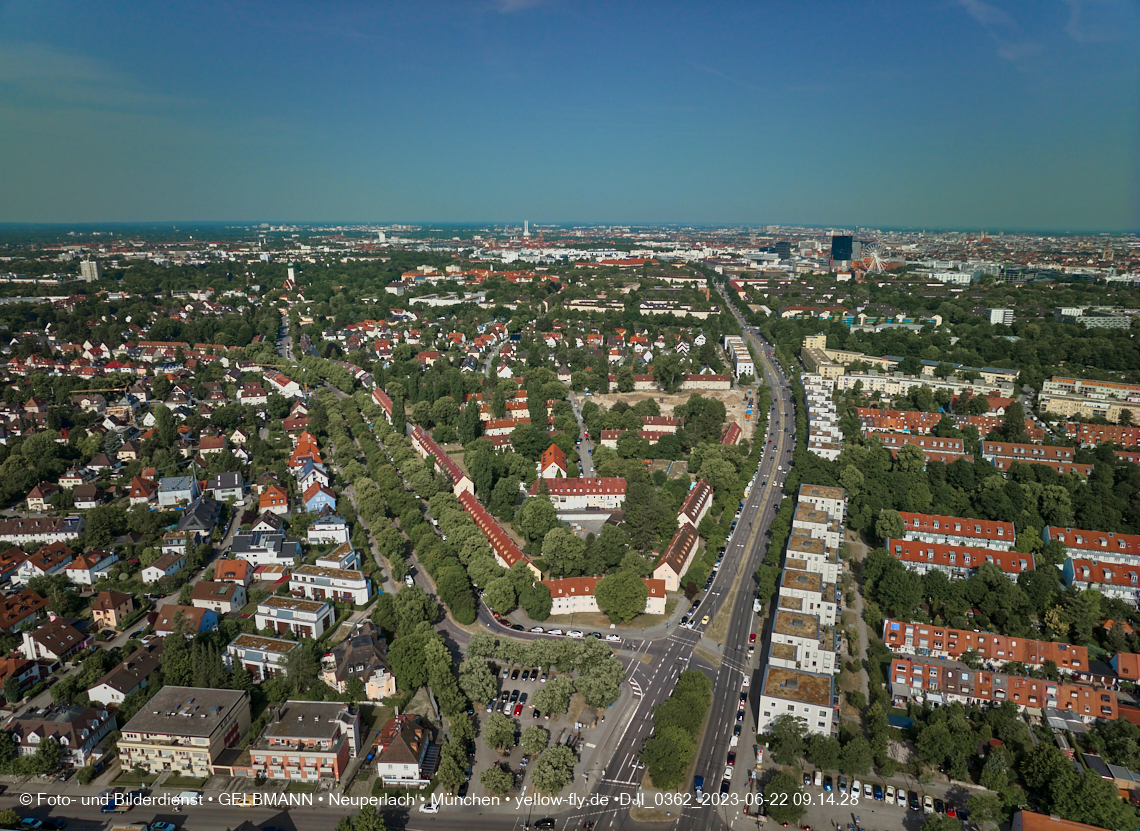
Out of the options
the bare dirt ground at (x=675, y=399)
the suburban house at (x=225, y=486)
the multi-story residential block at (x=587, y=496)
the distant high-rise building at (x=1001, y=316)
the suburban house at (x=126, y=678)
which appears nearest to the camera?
the suburban house at (x=126, y=678)

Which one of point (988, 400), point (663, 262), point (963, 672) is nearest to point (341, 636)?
point (963, 672)

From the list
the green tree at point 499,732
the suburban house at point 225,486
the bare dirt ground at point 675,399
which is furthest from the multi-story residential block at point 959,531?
the suburban house at point 225,486

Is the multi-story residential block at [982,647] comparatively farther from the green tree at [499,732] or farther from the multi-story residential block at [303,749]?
the multi-story residential block at [303,749]

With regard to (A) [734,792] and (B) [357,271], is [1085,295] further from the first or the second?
(B) [357,271]

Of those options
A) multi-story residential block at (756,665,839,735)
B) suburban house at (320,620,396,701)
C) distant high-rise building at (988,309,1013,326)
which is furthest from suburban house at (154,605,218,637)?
distant high-rise building at (988,309,1013,326)

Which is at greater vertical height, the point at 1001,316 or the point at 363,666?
the point at 1001,316

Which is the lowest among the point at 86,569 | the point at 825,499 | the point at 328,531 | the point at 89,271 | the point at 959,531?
the point at 86,569

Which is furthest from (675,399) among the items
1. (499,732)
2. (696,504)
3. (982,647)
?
(499,732)

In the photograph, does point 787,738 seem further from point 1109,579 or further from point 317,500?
point 317,500
